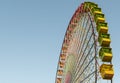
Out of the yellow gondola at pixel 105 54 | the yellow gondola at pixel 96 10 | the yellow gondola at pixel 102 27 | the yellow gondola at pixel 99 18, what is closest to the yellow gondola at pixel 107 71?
the yellow gondola at pixel 105 54

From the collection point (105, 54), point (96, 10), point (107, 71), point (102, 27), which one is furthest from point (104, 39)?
point (96, 10)

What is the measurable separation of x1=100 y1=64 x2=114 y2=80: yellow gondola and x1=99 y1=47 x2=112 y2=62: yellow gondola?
730mm

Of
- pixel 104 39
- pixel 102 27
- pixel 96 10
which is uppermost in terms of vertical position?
pixel 96 10

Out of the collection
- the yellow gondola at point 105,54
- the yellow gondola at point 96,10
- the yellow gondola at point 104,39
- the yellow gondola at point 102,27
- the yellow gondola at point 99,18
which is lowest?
the yellow gondola at point 105,54

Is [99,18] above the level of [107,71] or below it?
above

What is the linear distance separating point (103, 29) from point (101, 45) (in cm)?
205

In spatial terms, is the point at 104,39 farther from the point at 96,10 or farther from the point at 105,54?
the point at 96,10

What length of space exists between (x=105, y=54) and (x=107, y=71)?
179 cm

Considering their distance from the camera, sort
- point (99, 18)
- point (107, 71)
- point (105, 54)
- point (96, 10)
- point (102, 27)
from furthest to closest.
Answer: point (96, 10) → point (99, 18) → point (102, 27) → point (105, 54) → point (107, 71)

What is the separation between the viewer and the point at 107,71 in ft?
111

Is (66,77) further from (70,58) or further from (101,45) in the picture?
(101,45)

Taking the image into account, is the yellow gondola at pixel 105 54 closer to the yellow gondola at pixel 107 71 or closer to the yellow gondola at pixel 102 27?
the yellow gondola at pixel 107 71

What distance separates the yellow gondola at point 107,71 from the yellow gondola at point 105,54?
730 mm

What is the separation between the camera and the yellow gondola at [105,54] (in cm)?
3481
